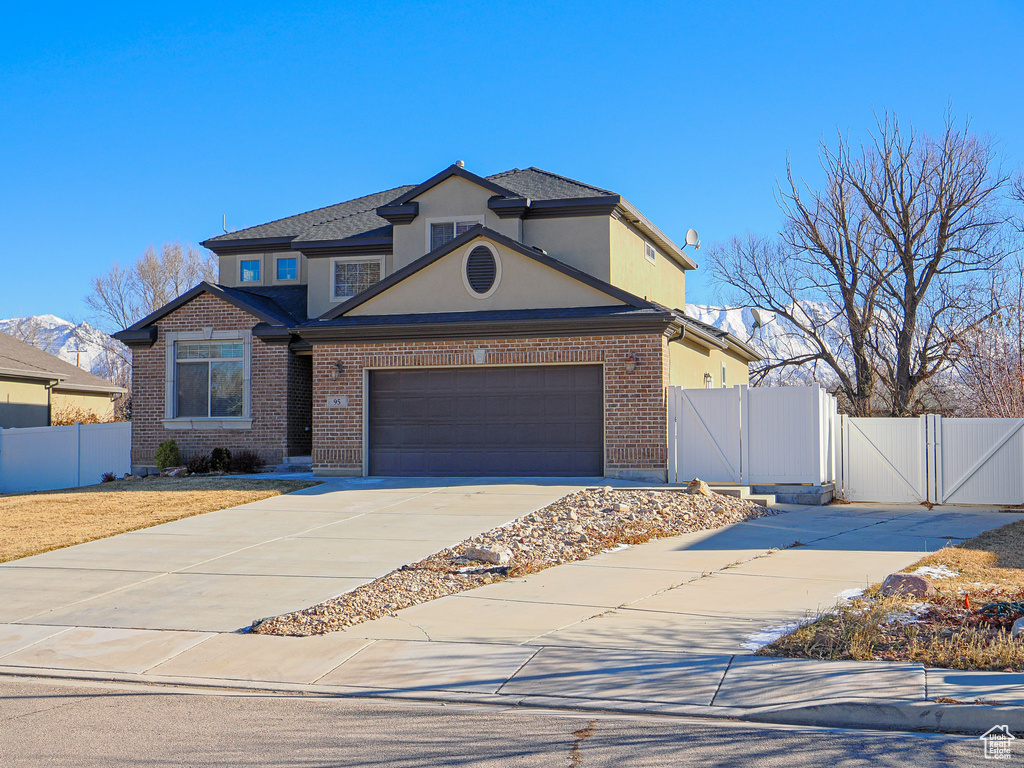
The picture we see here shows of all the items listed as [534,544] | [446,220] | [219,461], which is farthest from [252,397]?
[534,544]

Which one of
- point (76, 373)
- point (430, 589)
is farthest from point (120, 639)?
point (76, 373)

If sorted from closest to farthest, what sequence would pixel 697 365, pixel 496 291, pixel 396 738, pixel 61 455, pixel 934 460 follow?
pixel 396 738 < pixel 934 460 < pixel 496 291 < pixel 697 365 < pixel 61 455

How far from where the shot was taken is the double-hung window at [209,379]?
22141 mm

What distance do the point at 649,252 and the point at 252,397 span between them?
10750 millimetres

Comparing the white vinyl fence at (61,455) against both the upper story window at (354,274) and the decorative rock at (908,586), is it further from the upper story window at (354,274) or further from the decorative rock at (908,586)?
the decorative rock at (908,586)

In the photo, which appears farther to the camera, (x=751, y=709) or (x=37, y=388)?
(x=37, y=388)

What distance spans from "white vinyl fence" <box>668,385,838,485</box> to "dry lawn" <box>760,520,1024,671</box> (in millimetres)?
7845

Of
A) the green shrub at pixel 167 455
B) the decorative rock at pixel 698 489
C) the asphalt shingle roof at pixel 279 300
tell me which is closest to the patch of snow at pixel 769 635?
the decorative rock at pixel 698 489

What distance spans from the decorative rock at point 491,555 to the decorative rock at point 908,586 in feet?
13.9

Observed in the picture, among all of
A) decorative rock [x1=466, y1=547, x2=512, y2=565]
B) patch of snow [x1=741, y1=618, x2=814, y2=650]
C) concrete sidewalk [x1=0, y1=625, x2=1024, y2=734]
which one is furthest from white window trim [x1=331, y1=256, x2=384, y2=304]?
patch of snow [x1=741, y1=618, x2=814, y2=650]

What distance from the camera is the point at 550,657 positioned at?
24.2 feet

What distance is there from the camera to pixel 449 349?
19.6 metres

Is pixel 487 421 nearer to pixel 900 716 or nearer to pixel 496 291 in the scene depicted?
pixel 496 291

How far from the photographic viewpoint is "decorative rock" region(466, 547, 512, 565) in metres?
11.2
